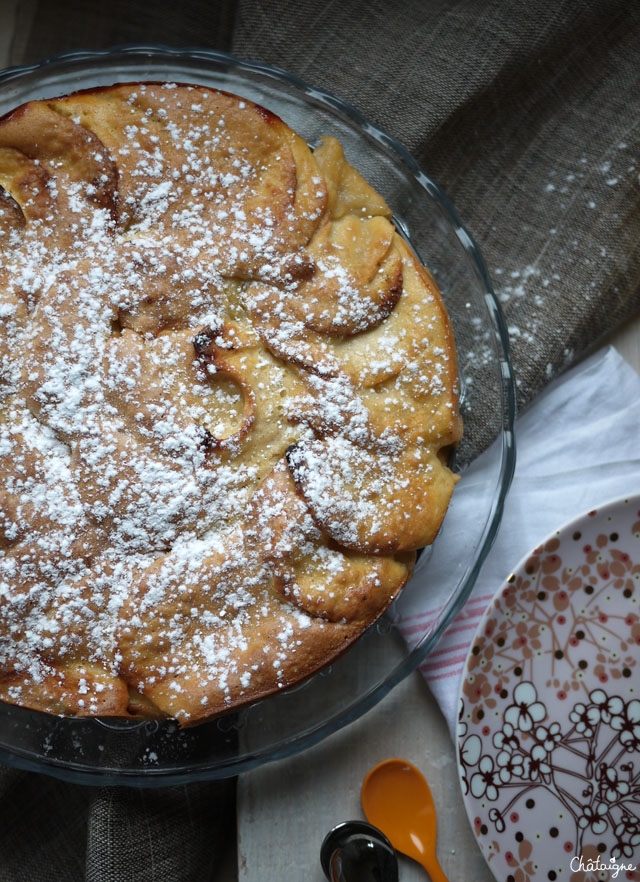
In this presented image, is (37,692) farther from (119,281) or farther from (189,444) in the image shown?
(119,281)

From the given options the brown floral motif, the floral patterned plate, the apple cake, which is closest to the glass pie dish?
the floral patterned plate

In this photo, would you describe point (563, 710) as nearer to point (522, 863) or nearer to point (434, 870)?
point (522, 863)

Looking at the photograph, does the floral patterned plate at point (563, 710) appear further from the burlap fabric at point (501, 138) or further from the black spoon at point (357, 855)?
the burlap fabric at point (501, 138)

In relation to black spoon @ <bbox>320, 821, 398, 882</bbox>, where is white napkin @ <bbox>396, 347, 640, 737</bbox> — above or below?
above

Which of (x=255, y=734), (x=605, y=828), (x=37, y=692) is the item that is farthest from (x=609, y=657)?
(x=37, y=692)

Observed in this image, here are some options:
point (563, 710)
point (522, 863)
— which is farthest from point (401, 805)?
point (563, 710)

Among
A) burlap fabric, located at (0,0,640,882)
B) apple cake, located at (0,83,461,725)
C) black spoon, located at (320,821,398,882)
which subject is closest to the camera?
apple cake, located at (0,83,461,725)

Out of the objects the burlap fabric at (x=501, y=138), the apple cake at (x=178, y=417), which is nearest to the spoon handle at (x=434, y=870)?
the burlap fabric at (x=501, y=138)

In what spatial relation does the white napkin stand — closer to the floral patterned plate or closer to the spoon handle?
the floral patterned plate
